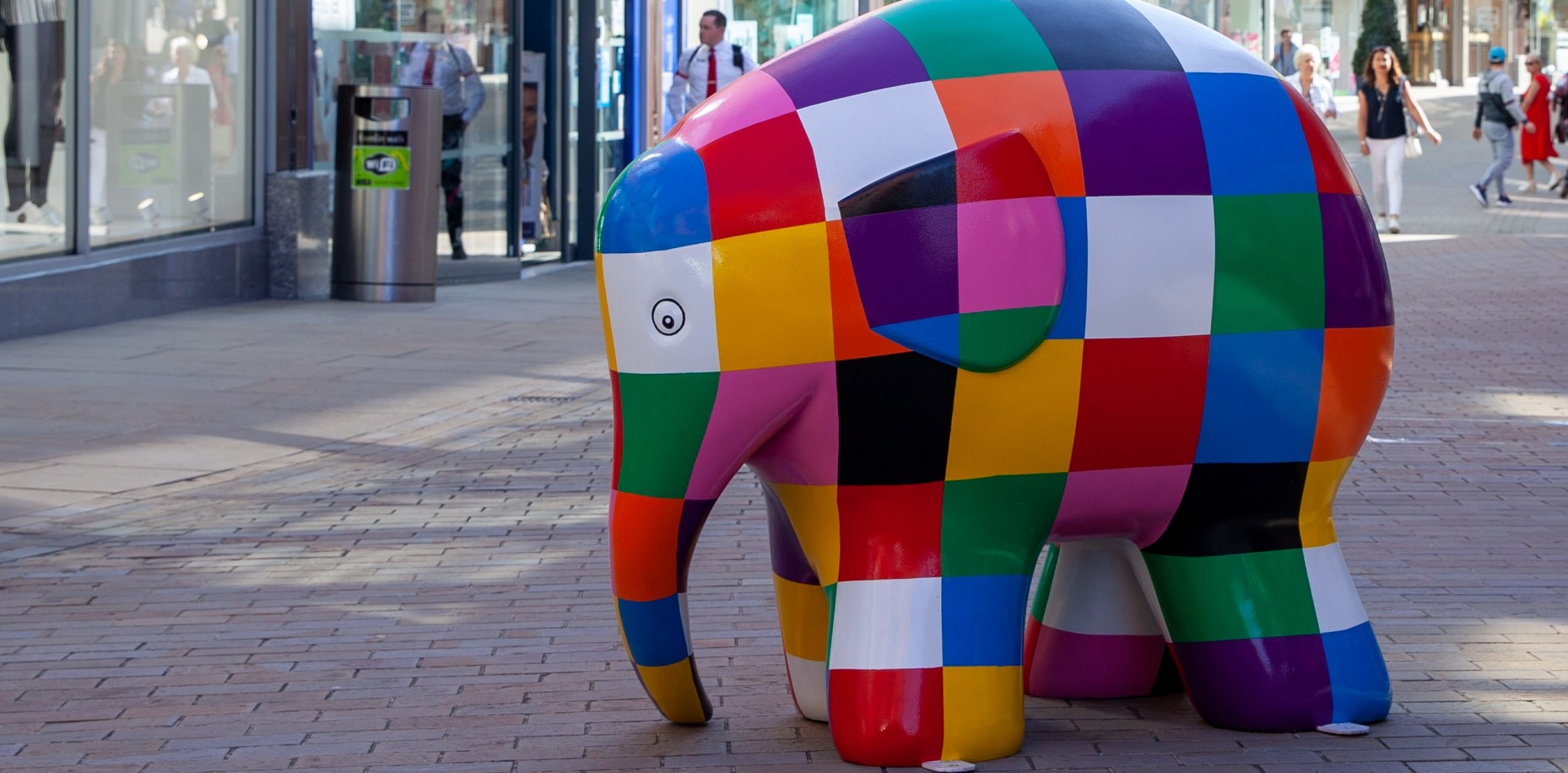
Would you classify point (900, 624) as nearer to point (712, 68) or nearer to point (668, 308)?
point (668, 308)

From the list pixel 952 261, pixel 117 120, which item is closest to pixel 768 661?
pixel 952 261

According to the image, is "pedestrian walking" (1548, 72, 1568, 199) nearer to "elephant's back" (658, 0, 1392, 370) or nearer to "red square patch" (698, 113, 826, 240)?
"elephant's back" (658, 0, 1392, 370)

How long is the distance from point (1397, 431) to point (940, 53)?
17.5ft

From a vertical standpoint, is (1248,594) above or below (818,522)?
below

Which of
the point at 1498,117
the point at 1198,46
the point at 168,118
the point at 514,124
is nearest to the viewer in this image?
the point at 1198,46

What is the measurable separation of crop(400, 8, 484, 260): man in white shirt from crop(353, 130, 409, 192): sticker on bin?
1.04 m

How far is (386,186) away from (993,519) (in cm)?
1062

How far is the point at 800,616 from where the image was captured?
3.98 metres

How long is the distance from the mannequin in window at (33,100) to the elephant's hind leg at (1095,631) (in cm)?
902

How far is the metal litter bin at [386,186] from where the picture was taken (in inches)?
533

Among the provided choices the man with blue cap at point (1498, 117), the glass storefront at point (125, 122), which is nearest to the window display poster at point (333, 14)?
the glass storefront at point (125, 122)

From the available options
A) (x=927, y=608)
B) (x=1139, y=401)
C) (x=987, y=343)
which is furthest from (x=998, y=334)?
(x=927, y=608)

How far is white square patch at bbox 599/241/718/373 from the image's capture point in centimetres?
345

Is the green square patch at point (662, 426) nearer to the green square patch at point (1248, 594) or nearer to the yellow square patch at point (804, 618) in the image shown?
the yellow square patch at point (804, 618)
